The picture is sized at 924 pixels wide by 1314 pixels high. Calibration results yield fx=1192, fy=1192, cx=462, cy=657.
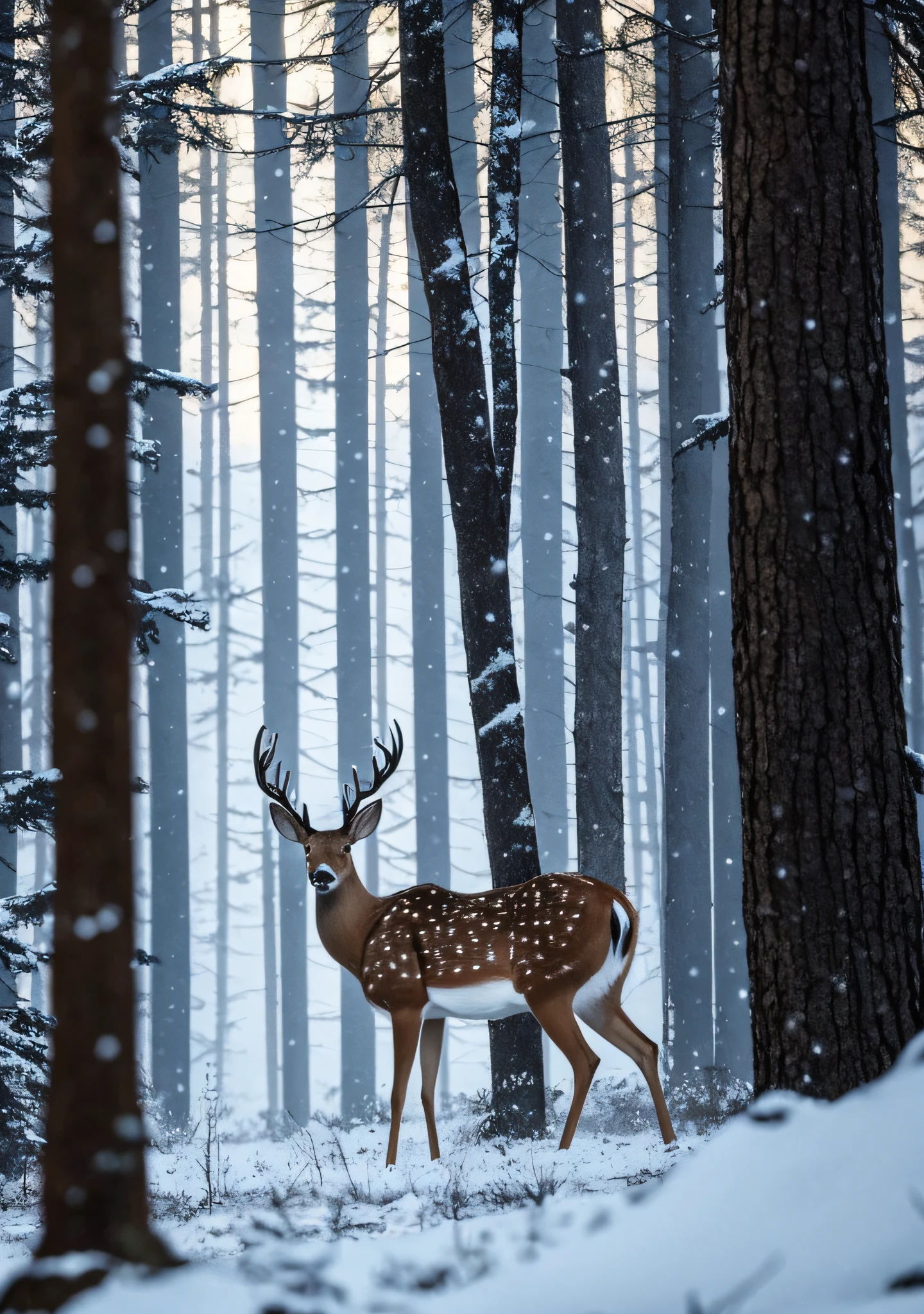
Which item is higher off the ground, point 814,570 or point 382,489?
point 382,489

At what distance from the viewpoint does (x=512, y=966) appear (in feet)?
21.8

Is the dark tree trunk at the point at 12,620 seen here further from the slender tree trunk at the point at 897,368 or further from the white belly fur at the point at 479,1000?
the slender tree trunk at the point at 897,368

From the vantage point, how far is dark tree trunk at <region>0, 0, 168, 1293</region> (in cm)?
269

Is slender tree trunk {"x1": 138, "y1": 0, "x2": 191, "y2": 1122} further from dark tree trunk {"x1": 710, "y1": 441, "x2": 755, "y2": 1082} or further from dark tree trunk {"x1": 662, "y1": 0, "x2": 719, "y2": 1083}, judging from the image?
dark tree trunk {"x1": 710, "y1": 441, "x2": 755, "y2": 1082}

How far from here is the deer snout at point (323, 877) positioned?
703 cm

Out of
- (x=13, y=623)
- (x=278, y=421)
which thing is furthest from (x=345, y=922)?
(x=278, y=421)

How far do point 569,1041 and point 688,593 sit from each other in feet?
23.0

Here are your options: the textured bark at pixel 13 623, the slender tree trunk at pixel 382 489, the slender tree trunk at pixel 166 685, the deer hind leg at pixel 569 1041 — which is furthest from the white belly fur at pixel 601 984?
the slender tree trunk at pixel 382 489

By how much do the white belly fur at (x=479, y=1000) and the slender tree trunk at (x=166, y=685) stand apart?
8.86 m

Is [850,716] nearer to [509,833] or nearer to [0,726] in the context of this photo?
[509,833]

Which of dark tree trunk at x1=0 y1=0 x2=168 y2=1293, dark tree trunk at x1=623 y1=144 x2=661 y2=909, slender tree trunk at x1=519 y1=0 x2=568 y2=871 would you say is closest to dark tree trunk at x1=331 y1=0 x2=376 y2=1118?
slender tree trunk at x1=519 y1=0 x2=568 y2=871

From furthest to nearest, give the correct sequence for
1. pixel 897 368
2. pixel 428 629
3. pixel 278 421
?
pixel 278 421
pixel 428 629
pixel 897 368

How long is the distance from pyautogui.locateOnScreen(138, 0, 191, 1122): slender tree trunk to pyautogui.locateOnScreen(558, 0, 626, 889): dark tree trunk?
19.7ft

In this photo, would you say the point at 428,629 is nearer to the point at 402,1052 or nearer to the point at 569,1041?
the point at 402,1052
